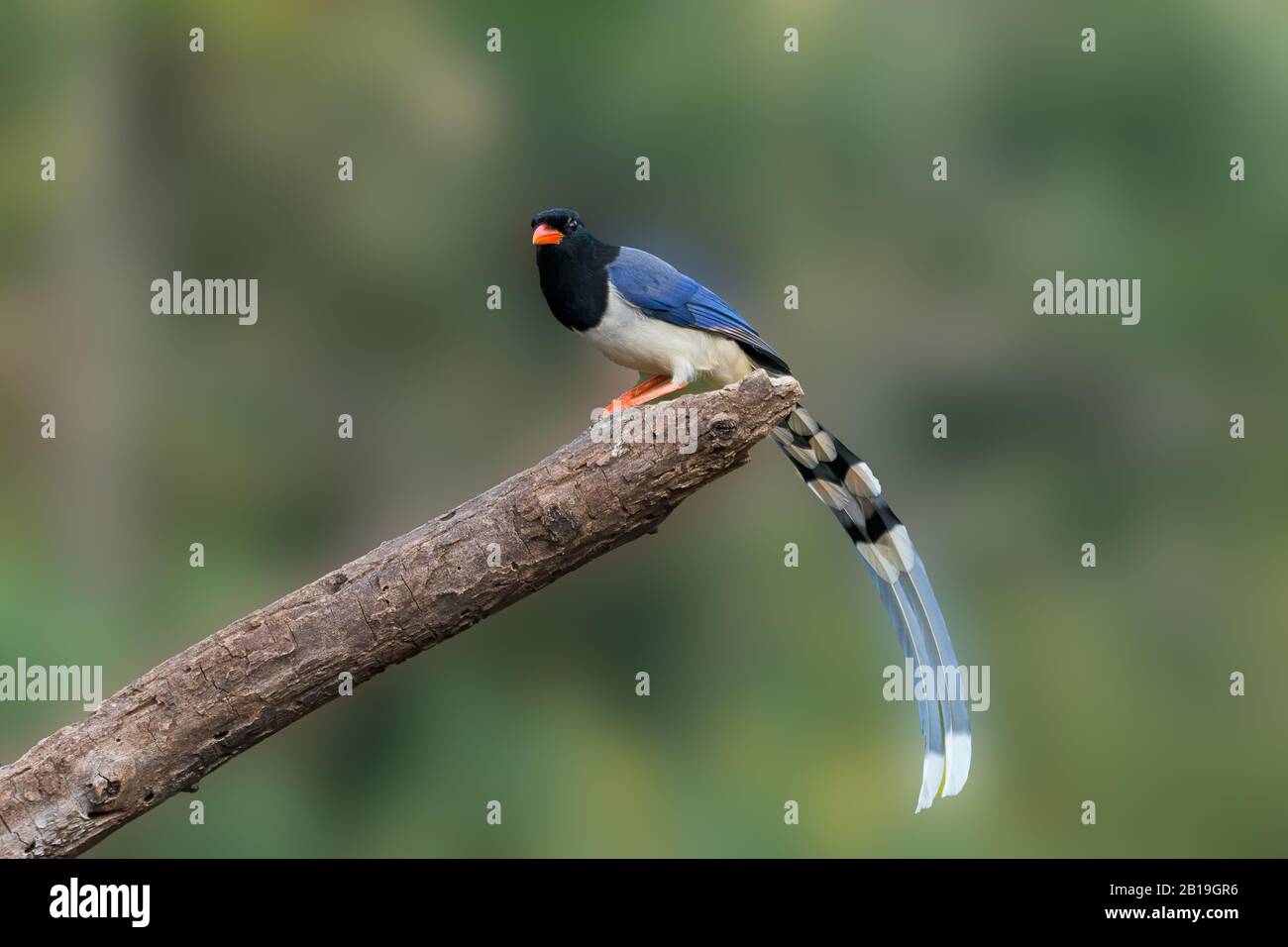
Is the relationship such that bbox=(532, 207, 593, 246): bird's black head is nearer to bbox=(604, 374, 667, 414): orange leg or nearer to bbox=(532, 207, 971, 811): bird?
bbox=(532, 207, 971, 811): bird

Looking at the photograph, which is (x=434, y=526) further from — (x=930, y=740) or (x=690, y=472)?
(x=930, y=740)

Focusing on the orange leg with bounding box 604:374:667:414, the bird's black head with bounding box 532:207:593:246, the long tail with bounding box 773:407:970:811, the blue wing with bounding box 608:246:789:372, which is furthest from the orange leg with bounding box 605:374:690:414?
the bird's black head with bounding box 532:207:593:246

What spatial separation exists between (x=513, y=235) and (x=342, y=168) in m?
0.80

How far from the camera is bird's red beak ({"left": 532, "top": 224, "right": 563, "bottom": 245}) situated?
300 cm

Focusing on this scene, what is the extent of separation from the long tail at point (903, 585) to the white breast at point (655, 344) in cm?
25

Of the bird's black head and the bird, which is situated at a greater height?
the bird's black head

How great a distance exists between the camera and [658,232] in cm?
513

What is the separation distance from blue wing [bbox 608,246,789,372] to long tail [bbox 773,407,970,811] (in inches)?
9.7

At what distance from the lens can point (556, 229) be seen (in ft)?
9.91

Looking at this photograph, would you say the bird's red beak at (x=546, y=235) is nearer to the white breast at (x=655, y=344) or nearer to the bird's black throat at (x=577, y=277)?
the bird's black throat at (x=577, y=277)

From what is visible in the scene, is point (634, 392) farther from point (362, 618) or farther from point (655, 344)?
point (362, 618)

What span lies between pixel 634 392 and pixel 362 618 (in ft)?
3.03

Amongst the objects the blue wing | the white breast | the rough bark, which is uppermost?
the blue wing

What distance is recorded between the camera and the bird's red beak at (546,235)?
118 inches
